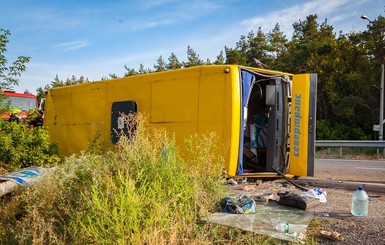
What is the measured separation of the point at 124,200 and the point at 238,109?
305 centimetres

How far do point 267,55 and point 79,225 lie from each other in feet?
105

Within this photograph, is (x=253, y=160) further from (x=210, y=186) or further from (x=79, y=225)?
(x=79, y=225)

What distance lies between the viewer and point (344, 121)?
85.8 ft

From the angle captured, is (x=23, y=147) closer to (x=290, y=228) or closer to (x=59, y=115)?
(x=59, y=115)

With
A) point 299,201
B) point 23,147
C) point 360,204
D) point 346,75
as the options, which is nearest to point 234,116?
point 299,201

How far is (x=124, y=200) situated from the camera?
317 cm

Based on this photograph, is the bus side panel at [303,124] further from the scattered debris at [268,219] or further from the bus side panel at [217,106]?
the scattered debris at [268,219]

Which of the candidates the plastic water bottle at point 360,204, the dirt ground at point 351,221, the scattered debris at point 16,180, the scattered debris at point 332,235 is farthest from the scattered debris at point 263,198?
the scattered debris at point 16,180

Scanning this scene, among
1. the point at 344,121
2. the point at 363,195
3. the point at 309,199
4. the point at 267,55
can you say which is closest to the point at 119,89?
the point at 309,199

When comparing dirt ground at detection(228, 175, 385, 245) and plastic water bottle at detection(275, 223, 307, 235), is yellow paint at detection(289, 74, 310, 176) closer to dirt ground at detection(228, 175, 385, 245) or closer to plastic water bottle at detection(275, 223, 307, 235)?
dirt ground at detection(228, 175, 385, 245)

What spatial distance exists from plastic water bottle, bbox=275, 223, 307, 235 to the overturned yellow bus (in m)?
2.04

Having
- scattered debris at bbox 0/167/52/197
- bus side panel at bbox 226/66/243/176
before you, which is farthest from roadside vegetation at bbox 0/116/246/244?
bus side panel at bbox 226/66/243/176

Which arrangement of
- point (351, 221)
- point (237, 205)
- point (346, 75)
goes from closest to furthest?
point (351, 221)
point (237, 205)
point (346, 75)

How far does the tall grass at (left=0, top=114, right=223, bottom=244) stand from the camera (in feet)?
10.3
